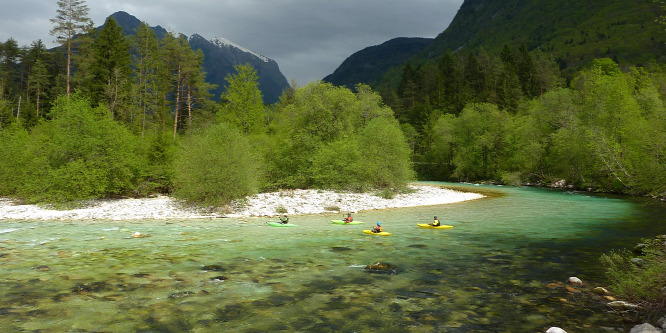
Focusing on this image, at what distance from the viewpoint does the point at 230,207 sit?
27875 mm

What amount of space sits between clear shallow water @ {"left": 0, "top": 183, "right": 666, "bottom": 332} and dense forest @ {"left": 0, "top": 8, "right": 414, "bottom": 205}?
833 centimetres

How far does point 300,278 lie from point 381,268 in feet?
9.43

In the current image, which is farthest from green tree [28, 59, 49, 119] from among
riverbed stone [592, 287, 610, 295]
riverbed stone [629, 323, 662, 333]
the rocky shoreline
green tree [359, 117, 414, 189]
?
riverbed stone [629, 323, 662, 333]

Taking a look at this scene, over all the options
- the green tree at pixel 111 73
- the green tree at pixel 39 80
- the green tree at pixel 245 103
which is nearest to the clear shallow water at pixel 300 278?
the green tree at pixel 111 73

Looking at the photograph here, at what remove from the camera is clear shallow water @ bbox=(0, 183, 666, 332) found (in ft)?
25.6

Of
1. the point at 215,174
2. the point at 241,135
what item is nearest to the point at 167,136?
the point at 241,135

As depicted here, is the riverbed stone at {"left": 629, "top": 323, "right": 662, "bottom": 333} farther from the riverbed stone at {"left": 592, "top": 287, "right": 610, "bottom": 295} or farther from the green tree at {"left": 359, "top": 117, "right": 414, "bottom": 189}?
the green tree at {"left": 359, "top": 117, "right": 414, "bottom": 189}

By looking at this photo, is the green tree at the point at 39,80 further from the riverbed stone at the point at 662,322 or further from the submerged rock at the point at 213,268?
the riverbed stone at the point at 662,322

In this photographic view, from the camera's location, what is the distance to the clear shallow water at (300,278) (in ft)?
25.6

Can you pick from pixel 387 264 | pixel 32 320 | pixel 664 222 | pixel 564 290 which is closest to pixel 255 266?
pixel 387 264

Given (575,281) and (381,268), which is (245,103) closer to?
(381,268)

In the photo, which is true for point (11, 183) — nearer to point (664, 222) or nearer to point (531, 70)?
point (664, 222)

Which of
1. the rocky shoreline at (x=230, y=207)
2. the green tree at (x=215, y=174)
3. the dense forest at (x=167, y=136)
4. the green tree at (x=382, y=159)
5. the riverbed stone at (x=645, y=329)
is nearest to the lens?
the riverbed stone at (x=645, y=329)

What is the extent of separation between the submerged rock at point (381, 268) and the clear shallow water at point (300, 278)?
0.31 m
